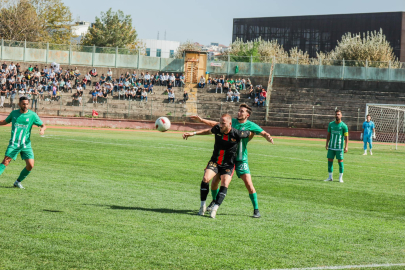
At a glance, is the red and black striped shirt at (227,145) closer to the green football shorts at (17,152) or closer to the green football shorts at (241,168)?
the green football shorts at (241,168)

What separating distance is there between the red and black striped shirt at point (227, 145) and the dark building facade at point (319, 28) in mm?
82967

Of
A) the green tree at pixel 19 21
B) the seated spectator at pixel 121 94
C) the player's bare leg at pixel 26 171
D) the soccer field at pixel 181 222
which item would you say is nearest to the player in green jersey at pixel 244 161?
the soccer field at pixel 181 222

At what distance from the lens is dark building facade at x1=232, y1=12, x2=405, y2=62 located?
83.6 m

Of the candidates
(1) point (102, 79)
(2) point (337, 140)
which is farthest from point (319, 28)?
(2) point (337, 140)

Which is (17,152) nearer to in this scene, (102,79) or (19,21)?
(102,79)

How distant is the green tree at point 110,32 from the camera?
8388 centimetres

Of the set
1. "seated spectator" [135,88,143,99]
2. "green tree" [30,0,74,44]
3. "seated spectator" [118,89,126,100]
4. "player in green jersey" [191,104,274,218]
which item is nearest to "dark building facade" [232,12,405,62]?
"green tree" [30,0,74,44]

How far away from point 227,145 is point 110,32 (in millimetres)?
79622

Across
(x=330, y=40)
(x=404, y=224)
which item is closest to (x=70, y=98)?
(x=404, y=224)

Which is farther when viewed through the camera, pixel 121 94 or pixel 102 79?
pixel 102 79

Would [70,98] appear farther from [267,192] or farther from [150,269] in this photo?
[150,269]

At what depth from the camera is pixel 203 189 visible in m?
8.62

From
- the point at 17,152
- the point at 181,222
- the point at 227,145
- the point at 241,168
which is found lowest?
the point at 181,222

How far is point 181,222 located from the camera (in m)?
7.85
